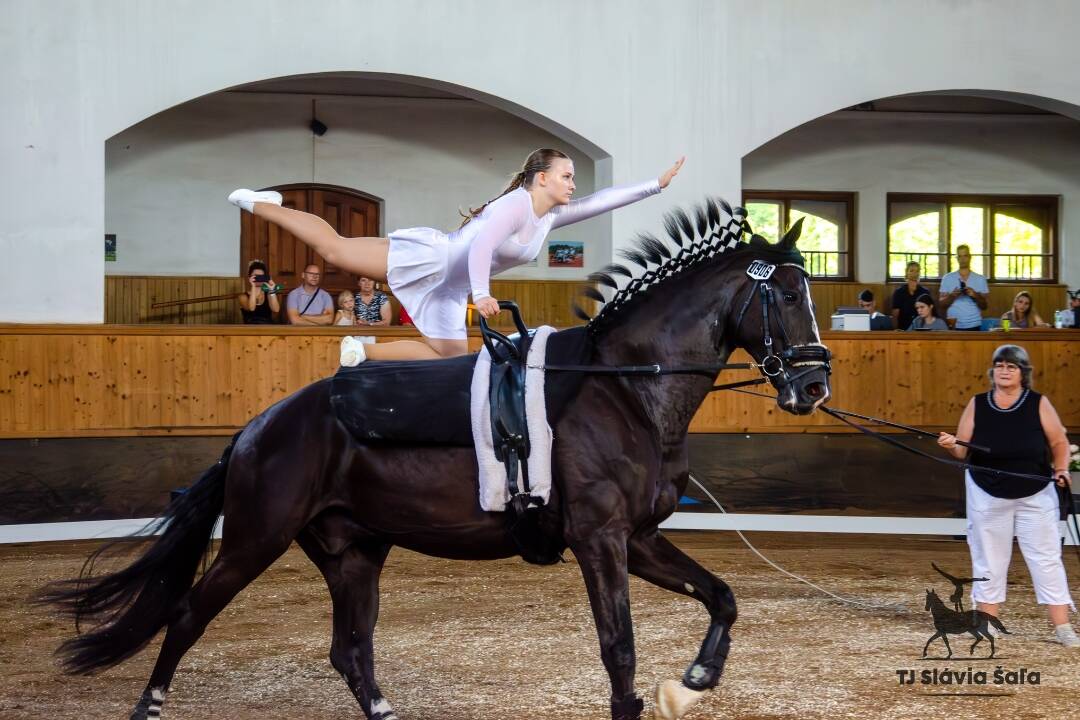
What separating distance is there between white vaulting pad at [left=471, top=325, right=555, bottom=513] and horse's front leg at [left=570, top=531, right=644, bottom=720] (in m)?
0.24

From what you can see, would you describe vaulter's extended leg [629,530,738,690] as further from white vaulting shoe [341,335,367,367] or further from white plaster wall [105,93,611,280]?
white plaster wall [105,93,611,280]

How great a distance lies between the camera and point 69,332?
984 centimetres

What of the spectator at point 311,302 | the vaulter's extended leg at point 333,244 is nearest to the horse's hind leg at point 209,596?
the vaulter's extended leg at point 333,244

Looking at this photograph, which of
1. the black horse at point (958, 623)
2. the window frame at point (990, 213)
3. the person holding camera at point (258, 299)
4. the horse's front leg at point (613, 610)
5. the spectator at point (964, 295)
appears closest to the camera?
the horse's front leg at point (613, 610)

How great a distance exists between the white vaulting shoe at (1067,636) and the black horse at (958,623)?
357mm

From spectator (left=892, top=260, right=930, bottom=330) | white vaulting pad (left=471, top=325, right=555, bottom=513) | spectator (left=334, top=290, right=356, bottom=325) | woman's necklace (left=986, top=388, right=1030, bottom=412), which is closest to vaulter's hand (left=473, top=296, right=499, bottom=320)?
white vaulting pad (left=471, top=325, right=555, bottom=513)

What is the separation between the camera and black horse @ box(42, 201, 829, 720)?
3643 mm

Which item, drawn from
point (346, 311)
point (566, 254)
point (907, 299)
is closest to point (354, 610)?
point (346, 311)

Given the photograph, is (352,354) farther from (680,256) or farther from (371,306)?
(371,306)

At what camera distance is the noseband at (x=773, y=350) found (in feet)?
12.0

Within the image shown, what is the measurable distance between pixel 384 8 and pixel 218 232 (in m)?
3.76

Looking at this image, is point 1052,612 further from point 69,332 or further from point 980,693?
point 69,332

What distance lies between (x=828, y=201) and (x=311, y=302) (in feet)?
21.9

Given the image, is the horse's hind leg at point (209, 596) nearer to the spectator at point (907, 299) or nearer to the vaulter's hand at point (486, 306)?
the vaulter's hand at point (486, 306)
